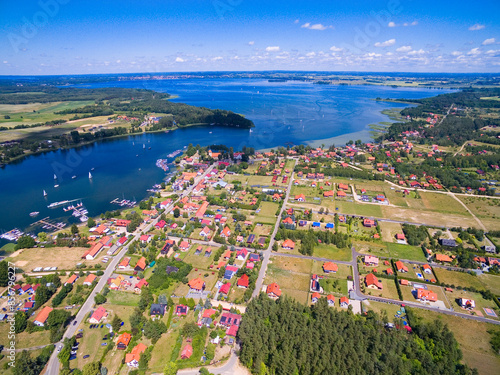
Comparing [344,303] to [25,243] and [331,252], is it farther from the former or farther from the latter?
[25,243]

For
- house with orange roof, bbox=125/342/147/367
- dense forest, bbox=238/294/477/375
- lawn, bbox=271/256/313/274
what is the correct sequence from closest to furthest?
dense forest, bbox=238/294/477/375 → house with orange roof, bbox=125/342/147/367 → lawn, bbox=271/256/313/274

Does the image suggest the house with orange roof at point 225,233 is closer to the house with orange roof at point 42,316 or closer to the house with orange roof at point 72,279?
the house with orange roof at point 72,279

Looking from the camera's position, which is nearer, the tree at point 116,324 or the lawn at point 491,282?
the tree at point 116,324

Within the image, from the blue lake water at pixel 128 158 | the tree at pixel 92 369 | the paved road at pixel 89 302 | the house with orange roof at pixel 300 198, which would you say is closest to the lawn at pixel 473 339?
the house with orange roof at pixel 300 198

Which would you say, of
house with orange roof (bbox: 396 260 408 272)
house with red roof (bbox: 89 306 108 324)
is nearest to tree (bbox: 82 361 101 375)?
house with red roof (bbox: 89 306 108 324)

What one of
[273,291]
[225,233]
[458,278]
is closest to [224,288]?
[273,291]

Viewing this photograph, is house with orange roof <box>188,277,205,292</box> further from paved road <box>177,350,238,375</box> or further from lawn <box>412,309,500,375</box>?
lawn <box>412,309,500,375</box>

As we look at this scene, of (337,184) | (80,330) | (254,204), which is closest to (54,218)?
(80,330)
